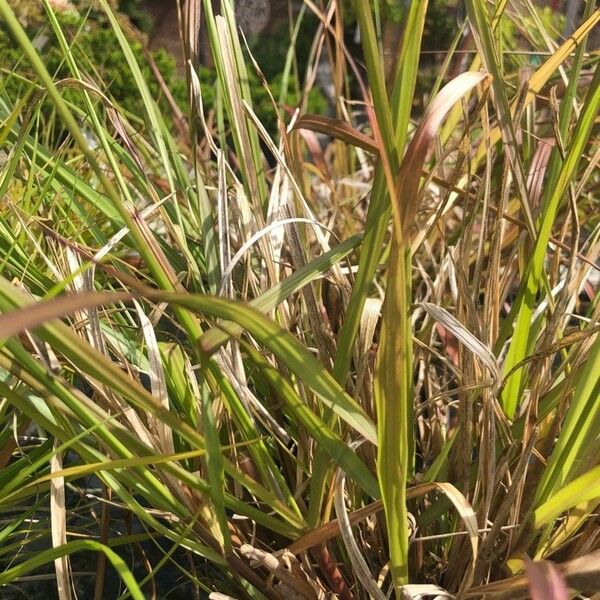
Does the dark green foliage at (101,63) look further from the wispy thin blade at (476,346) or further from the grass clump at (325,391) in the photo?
the wispy thin blade at (476,346)

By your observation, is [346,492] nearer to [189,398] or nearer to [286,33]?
[189,398]

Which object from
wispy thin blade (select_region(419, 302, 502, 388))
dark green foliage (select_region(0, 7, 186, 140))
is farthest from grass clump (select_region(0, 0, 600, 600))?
dark green foliage (select_region(0, 7, 186, 140))

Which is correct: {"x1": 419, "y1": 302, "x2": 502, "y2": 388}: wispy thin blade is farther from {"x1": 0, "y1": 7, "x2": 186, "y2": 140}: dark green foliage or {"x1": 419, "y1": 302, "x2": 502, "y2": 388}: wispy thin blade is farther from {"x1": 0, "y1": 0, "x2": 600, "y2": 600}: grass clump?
{"x1": 0, "y1": 7, "x2": 186, "y2": 140}: dark green foliage

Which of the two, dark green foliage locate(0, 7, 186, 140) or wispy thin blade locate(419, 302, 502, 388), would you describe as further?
dark green foliage locate(0, 7, 186, 140)

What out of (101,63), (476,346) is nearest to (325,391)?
(476,346)

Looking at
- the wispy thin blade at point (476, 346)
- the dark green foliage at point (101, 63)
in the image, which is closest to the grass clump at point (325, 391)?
the wispy thin blade at point (476, 346)

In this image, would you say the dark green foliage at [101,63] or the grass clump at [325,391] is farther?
the dark green foliage at [101,63]

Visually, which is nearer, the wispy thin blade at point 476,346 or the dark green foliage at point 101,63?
the wispy thin blade at point 476,346

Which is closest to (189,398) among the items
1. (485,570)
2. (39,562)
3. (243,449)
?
(243,449)

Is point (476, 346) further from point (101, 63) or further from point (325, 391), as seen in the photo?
point (101, 63)

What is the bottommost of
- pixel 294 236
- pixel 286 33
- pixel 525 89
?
pixel 286 33

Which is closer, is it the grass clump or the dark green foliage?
the grass clump
